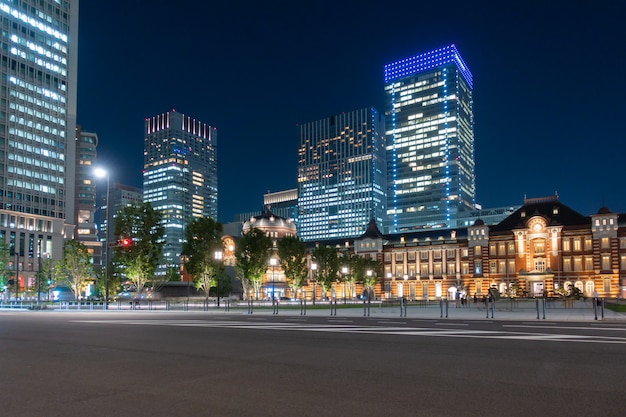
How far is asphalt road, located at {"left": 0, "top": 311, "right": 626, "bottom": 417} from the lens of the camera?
751 cm

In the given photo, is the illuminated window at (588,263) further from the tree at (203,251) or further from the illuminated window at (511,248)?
the tree at (203,251)

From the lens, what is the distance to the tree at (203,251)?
68.0 m

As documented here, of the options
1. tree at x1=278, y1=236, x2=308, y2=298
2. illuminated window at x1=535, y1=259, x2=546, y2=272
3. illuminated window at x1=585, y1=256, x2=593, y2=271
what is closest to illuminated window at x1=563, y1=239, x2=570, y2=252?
illuminated window at x1=585, y1=256, x2=593, y2=271

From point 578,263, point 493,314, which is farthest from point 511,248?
point 493,314

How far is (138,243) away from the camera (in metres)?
58.9

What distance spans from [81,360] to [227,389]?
5.38 m

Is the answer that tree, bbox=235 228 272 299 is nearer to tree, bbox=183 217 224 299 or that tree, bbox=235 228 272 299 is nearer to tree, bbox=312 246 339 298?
tree, bbox=183 217 224 299

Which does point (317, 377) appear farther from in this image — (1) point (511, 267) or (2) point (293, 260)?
(1) point (511, 267)

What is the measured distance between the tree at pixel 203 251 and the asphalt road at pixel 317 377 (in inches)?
2022

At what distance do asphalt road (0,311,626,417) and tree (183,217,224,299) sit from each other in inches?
2022

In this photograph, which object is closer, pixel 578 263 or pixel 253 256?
pixel 253 256

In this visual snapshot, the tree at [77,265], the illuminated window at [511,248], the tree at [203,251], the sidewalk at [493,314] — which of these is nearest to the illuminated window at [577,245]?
the illuminated window at [511,248]

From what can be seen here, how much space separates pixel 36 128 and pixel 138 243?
88.4 m

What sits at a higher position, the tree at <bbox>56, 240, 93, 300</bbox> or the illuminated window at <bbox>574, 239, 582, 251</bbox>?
the illuminated window at <bbox>574, 239, 582, 251</bbox>
